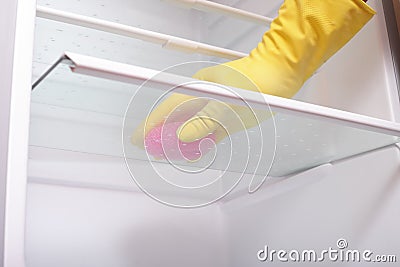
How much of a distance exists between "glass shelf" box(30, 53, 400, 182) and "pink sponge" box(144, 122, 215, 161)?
2 cm

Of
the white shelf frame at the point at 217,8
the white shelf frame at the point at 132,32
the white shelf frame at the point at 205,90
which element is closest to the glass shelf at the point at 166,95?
the white shelf frame at the point at 205,90

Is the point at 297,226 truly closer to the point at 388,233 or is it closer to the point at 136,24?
the point at 388,233

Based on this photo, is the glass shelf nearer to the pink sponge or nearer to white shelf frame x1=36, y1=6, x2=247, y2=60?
the pink sponge

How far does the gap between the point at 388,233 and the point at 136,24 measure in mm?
890

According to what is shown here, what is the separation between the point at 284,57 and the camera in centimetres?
81

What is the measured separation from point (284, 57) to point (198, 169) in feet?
1.06

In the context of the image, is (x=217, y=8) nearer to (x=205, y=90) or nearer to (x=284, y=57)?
(x=284, y=57)

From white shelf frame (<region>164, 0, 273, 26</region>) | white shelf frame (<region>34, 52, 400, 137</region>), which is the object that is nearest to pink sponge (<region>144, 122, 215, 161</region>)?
white shelf frame (<region>34, 52, 400, 137</region>)

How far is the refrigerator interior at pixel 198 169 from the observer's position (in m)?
0.86

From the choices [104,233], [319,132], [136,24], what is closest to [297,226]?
[319,132]

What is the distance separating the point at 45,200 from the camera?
3.65ft

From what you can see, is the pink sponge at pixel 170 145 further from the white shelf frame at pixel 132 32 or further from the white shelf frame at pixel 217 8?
the white shelf frame at pixel 217 8

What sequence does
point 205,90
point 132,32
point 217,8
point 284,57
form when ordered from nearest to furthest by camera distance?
point 205,90, point 284,57, point 132,32, point 217,8

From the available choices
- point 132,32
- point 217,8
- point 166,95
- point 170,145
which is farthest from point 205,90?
point 217,8
